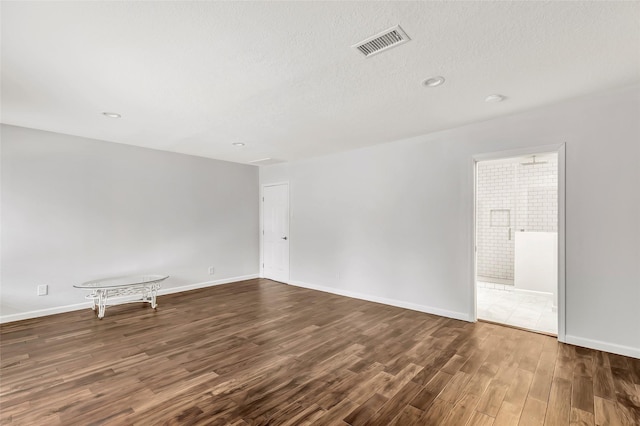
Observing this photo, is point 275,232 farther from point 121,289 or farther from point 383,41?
point 383,41

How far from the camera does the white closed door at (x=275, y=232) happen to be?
6.46 meters

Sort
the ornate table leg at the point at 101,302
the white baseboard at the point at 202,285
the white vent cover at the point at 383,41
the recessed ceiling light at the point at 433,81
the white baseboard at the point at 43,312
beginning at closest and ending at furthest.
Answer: the white vent cover at the point at 383,41 → the recessed ceiling light at the point at 433,81 → the white baseboard at the point at 43,312 → the ornate table leg at the point at 101,302 → the white baseboard at the point at 202,285

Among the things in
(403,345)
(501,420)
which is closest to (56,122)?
(403,345)

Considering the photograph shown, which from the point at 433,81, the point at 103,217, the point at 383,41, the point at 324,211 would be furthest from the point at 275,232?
the point at 383,41

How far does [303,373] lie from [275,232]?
4.31m

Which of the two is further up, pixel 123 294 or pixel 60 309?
pixel 123 294

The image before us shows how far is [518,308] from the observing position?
14.8ft

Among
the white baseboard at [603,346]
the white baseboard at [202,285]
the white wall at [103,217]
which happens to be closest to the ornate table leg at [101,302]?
the white wall at [103,217]

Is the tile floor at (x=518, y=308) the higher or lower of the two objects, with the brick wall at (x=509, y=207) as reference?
lower

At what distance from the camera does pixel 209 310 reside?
4461mm

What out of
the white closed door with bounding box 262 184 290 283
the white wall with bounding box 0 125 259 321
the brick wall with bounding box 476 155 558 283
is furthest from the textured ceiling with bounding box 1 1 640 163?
the brick wall with bounding box 476 155 558 283

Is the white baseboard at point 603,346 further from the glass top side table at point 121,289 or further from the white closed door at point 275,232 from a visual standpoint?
the glass top side table at point 121,289

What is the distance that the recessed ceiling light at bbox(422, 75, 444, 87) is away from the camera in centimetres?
262

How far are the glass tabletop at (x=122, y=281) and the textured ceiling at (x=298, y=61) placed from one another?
88.2 inches
